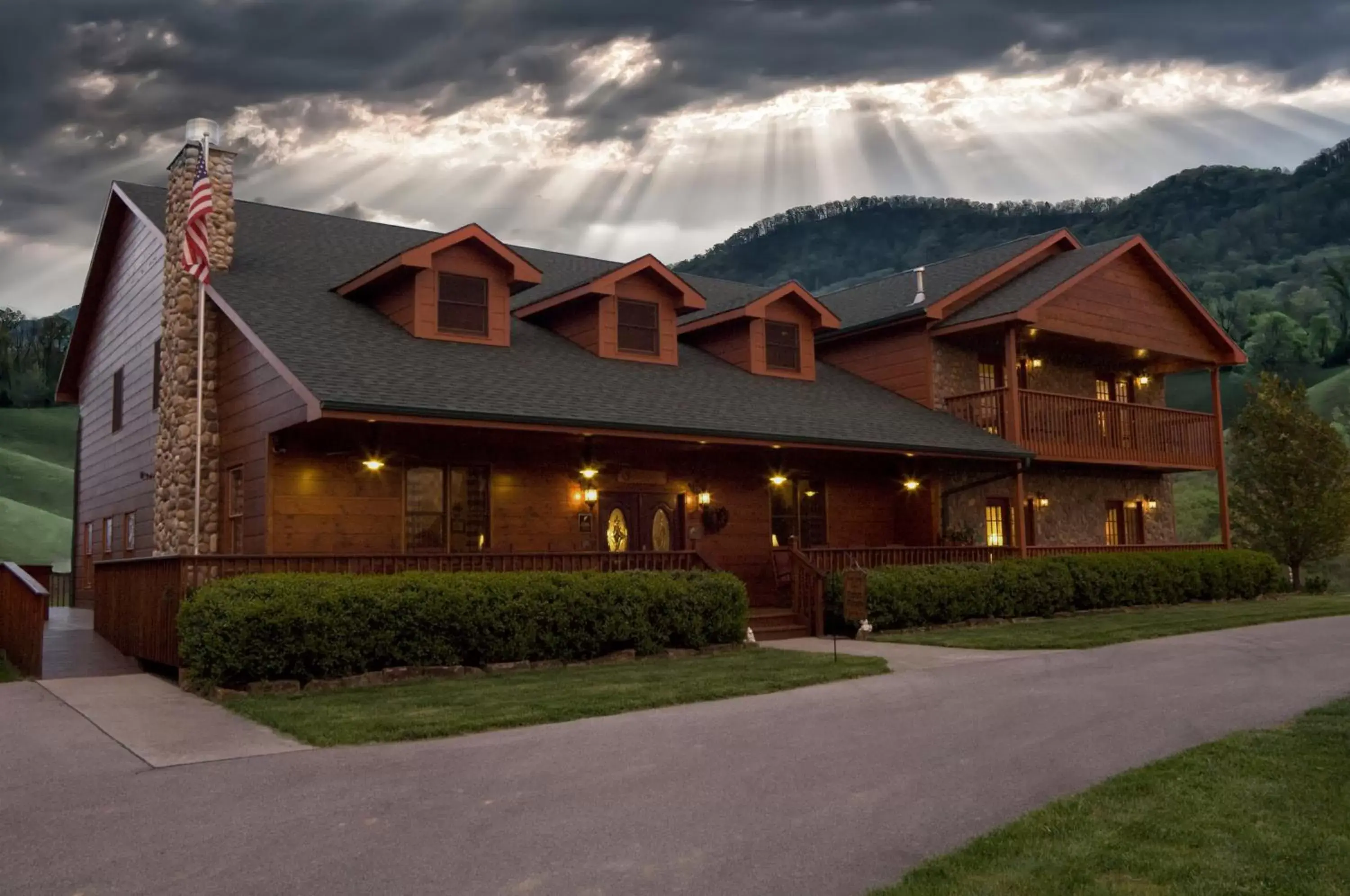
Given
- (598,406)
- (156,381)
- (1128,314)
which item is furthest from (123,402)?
(1128,314)

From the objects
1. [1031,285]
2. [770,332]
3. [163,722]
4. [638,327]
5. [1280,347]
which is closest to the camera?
[163,722]

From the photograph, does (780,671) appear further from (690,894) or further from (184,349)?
(184,349)

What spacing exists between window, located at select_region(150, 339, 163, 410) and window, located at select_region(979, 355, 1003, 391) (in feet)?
55.1

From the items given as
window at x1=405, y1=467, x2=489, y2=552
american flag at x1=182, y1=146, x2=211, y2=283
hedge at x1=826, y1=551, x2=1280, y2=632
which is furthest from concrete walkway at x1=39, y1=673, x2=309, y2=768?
hedge at x1=826, y1=551, x2=1280, y2=632

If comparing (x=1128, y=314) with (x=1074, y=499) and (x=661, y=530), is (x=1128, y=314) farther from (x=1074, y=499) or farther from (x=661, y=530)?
(x=661, y=530)

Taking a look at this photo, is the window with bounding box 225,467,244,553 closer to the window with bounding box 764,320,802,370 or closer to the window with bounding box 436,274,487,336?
the window with bounding box 436,274,487,336

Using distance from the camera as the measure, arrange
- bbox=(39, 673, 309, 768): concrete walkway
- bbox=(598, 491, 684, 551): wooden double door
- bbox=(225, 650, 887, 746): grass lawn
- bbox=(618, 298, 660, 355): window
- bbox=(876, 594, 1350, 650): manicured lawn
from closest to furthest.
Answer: bbox=(39, 673, 309, 768): concrete walkway < bbox=(225, 650, 887, 746): grass lawn < bbox=(876, 594, 1350, 650): manicured lawn < bbox=(598, 491, 684, 551): wooden double door < bbox=(618, 298, 660, 355): window

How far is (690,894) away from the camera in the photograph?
5047 millimetres

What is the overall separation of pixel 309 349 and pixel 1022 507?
14396 mm

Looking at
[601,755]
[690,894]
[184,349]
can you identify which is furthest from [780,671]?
[184,349]

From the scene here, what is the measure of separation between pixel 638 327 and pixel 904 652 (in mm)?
8254

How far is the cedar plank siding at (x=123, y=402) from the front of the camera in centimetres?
1989

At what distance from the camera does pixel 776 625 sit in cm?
1784

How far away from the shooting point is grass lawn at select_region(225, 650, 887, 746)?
9.28 meters
